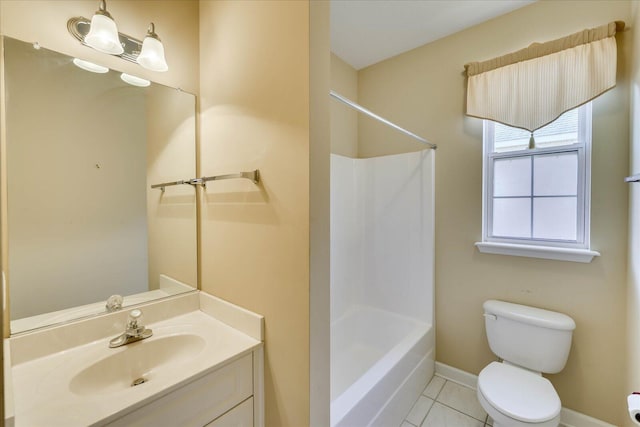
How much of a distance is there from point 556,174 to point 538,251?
0.51 meters

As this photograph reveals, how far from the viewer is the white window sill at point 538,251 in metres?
1.60

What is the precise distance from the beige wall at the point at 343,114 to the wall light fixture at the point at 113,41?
1343 mm

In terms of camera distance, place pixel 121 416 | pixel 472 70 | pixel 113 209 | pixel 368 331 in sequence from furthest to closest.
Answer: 1. pixel 368 331
2. pixel 472 70
3. pixel 113 209
4. pixel 121 416

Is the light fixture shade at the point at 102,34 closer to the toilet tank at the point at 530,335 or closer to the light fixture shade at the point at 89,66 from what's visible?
the light fixture shade at the point at 89,66

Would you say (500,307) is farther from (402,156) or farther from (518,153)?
(402,156)

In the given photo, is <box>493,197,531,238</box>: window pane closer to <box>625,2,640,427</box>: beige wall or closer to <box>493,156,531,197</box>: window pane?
<box>493,156,531,197</box>: window pane

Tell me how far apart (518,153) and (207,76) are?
2036 millimetres

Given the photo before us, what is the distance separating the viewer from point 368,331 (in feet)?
7.96

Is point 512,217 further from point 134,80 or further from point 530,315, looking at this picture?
point 134,80

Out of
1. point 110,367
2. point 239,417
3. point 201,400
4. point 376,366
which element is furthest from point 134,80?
point 376,366

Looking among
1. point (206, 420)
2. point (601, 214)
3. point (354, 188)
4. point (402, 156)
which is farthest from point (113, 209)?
point (601, 214)

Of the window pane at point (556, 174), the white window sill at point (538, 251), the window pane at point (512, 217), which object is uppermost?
the window pane at point (556, 174)

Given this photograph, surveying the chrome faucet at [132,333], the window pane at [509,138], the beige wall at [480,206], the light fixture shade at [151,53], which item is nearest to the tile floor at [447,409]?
the beige wall at [480,206]

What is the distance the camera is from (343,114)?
242cm
